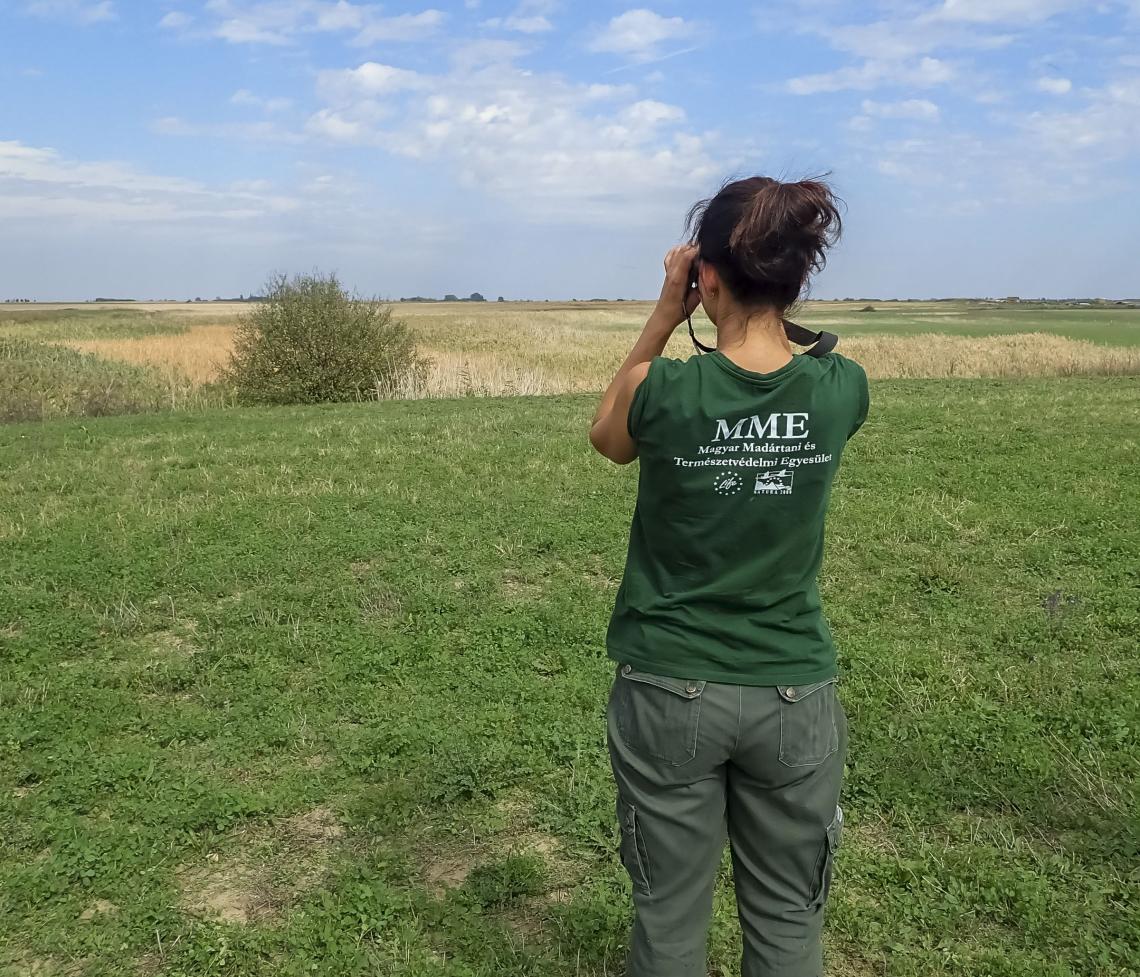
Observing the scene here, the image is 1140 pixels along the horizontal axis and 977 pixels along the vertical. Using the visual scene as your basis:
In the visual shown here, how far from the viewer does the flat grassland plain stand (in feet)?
10.6

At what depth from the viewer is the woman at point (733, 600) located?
74.5 inches

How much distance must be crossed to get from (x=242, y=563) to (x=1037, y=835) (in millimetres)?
5798

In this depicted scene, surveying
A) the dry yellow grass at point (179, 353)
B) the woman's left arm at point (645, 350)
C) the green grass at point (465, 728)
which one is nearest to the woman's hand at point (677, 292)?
the woman's left arm at point (645, 350)

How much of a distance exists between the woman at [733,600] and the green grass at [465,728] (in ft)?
4.14

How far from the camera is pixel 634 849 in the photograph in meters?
2.06

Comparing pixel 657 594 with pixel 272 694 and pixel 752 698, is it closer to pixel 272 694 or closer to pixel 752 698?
pixel 752 698

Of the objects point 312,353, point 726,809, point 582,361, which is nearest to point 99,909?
point 726,809

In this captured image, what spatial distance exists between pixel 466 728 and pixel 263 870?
128cm

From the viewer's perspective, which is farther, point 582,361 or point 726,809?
point 582,361

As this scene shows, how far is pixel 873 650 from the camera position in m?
5.41

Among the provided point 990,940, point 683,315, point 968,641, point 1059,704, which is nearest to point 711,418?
point 683,315

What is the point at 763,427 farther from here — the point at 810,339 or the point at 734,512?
the point at 810,339

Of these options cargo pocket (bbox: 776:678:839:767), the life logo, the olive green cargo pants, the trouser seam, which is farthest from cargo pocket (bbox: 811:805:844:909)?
the life logo

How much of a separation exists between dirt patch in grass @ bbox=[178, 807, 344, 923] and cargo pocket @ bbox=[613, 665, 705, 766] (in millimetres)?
2130
